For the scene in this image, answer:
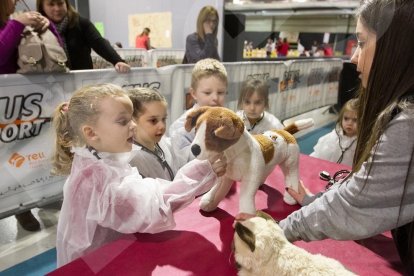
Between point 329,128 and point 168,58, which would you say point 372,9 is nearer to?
point 329,128

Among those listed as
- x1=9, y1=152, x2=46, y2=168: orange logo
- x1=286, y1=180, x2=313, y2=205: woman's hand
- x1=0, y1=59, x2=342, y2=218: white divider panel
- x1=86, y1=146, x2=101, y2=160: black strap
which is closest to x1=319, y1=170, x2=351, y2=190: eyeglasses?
x1=286, y1=180, x2=313, y2=205: woman's hand

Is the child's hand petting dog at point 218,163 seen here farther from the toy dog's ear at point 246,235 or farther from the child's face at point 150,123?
the child's face at point 150,123

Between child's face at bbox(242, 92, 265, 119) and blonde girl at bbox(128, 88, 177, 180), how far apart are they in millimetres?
490

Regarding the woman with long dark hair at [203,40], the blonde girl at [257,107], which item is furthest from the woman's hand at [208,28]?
the blonde girl at [257,107]

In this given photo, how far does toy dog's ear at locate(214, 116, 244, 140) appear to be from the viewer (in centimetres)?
75

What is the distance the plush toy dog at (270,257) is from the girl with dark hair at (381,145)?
0.11 metres

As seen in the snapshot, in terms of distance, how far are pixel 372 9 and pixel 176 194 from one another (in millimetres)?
627

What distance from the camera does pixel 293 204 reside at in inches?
43.5

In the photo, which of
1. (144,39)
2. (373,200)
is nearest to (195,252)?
(373,200)

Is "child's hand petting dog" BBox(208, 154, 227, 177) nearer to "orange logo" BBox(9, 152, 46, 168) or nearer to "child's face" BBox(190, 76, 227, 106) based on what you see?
"child's face" BBox(190, 76, 227, 106)

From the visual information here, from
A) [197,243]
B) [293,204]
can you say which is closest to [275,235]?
[197,243]

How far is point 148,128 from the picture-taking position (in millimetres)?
1159

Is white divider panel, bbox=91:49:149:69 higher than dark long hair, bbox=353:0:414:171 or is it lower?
lower

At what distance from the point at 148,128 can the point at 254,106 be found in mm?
623
